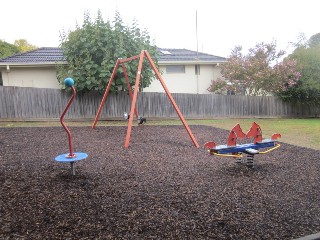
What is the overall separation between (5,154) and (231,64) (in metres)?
14.5

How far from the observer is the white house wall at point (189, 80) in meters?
19.2

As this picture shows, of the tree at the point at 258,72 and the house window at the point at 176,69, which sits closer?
the tree at the point at 258,72

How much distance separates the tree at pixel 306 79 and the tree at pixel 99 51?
10.3 meters

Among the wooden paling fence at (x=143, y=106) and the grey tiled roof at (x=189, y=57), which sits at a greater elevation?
the grey tiled roof at (x=189, y=57)

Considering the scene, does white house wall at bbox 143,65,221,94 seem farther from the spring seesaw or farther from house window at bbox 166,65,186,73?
the spring seesaw

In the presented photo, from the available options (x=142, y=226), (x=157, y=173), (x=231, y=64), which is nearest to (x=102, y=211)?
(x=142, y=226)

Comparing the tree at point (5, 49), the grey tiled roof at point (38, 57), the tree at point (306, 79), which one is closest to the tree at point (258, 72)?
the tree at point (306, 79)

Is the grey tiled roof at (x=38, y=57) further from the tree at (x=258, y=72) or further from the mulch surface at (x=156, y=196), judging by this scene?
the mulch surface at (x=156, y=196)

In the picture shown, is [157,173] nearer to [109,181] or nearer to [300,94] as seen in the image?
[109,181]

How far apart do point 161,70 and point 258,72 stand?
19.8 ft

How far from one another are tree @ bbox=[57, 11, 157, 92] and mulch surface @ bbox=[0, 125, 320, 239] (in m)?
7.86

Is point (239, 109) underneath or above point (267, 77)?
underneath

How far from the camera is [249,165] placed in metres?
5.56

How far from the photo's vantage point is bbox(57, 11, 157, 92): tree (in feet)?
45.6
